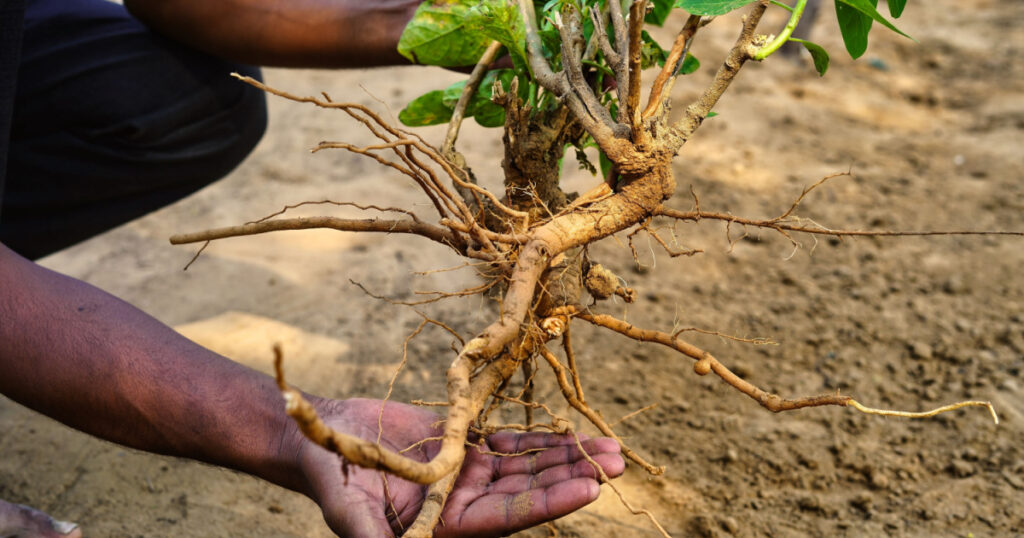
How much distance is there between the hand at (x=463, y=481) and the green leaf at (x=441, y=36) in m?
0.71

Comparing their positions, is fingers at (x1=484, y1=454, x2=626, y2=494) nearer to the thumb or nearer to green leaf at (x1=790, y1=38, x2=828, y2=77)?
the thumb

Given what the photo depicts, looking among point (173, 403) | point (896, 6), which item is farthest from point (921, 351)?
point (173, 403)

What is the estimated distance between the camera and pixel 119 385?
1.24 m

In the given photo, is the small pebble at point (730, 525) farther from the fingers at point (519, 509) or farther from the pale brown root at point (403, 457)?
the pale brown root at point (403, 457)

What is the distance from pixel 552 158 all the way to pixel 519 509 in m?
0.67

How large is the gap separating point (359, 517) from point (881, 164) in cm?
267

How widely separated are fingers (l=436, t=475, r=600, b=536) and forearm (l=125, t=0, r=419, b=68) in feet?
3.82

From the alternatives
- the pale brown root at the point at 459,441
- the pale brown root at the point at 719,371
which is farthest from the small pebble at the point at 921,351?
the pale brown root at the point at 459,441

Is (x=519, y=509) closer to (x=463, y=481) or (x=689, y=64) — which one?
(x=463, y=481)

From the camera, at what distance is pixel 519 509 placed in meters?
1.09

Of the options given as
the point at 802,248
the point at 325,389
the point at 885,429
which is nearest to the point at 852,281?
the point at 802,248

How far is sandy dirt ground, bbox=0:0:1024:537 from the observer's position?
1544mm

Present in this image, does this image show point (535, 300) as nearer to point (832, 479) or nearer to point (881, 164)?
point (832, 479)

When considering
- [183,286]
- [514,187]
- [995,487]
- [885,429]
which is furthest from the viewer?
[183,286]
